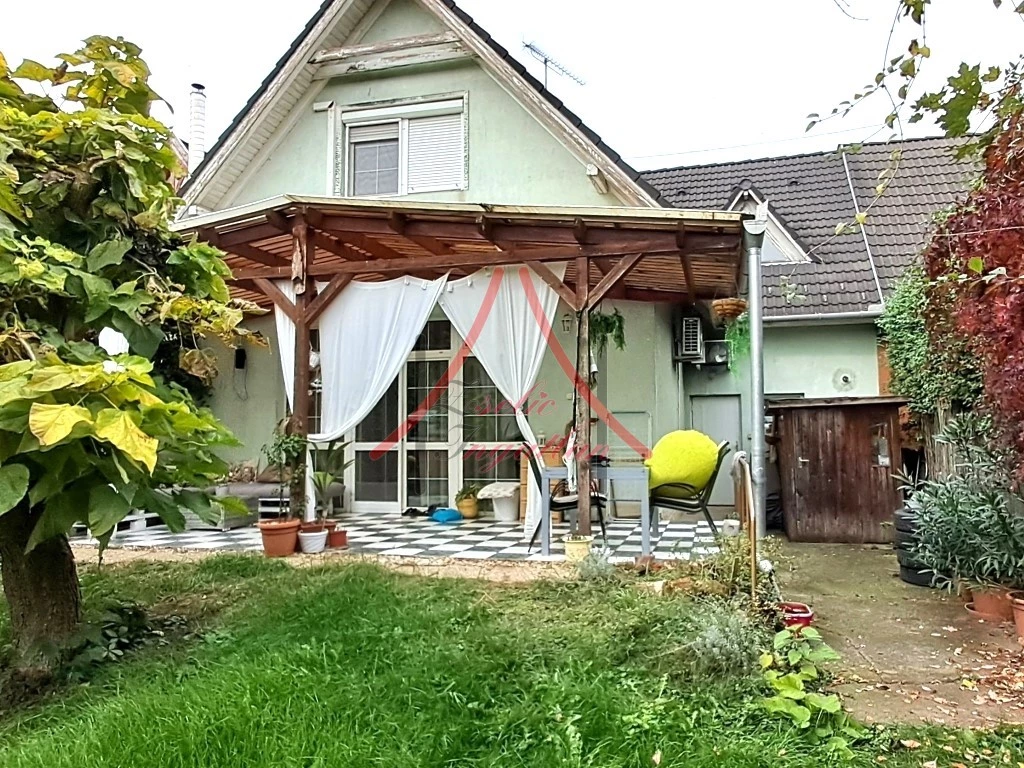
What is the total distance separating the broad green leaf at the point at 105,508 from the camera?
113 inches

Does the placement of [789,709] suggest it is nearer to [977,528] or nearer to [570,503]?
[977,528]

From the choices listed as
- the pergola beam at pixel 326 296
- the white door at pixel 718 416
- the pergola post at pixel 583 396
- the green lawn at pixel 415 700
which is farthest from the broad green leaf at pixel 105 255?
the white door at pixel 718 416

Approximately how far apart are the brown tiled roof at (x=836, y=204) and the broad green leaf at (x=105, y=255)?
6704 mm

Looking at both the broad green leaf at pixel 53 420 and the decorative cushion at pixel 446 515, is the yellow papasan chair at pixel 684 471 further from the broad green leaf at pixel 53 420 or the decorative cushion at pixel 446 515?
the broad green leaf at pixel 53 420

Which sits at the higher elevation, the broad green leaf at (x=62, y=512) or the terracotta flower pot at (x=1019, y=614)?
the broad green leaf at (x=62, y=512)

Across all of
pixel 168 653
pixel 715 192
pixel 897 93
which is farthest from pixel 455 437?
pixel 897 93

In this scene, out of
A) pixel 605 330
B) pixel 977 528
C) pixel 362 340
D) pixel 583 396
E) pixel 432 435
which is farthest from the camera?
pixel 432 435

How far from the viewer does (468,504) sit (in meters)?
8.20

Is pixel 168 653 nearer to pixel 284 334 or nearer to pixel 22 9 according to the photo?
pixel 284 334

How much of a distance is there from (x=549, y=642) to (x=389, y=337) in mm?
3638

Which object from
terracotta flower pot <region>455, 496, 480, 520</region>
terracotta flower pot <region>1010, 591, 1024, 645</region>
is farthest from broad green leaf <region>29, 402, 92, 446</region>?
terracotta flower pot <region>455, 496, 480, 520</region>

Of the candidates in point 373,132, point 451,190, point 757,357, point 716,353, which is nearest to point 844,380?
point 716,353

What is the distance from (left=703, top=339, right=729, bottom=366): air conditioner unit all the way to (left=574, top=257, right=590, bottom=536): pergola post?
386 centimetres

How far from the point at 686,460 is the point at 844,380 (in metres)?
4.53
